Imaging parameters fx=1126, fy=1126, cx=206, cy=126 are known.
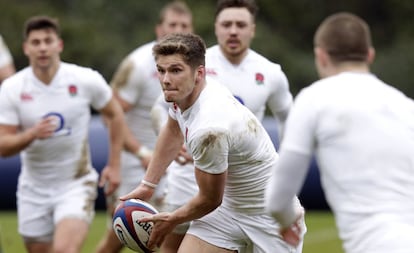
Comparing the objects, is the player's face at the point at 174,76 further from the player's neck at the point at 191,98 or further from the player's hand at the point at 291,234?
the player's hand at the point at 291,234

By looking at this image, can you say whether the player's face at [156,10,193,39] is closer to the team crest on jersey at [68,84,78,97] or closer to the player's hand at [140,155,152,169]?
the player's hand at [140,155,152,169]

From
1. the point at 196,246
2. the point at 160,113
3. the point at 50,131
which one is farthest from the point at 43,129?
the point at 196,246

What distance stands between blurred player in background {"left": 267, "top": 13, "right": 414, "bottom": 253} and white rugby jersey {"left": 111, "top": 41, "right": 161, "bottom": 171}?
197 inches

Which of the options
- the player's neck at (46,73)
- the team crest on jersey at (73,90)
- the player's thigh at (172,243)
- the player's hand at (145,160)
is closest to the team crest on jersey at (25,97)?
the player's neck at (46,73)

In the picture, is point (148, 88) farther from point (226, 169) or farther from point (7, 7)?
point (7, 7)

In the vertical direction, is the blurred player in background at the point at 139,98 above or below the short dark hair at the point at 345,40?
below

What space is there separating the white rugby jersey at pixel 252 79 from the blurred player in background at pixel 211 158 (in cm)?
131

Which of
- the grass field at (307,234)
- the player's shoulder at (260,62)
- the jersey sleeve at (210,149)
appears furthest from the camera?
the grass field at (307,234)

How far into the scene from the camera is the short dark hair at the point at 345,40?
Result: 5.25 meters

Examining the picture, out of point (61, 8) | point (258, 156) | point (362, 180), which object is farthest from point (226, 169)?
point (61, 8)

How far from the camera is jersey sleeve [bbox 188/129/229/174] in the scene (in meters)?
6.14

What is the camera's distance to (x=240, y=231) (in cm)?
675

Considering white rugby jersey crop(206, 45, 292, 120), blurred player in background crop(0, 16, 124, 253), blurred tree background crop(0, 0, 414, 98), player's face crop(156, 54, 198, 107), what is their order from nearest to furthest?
player's face crop(156, 54, 198, 107)
white rugby jersey crop(206, 45, 292, 120)
blurred player in background crop(0, 16, 124, 253)
blurred tree background crop(0, 0, 414, 98)

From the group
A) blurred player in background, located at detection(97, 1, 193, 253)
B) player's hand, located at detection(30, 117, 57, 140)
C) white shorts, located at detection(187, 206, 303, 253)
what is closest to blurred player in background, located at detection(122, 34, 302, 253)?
white shorts, located at detection(187, 206, 303, 253)
